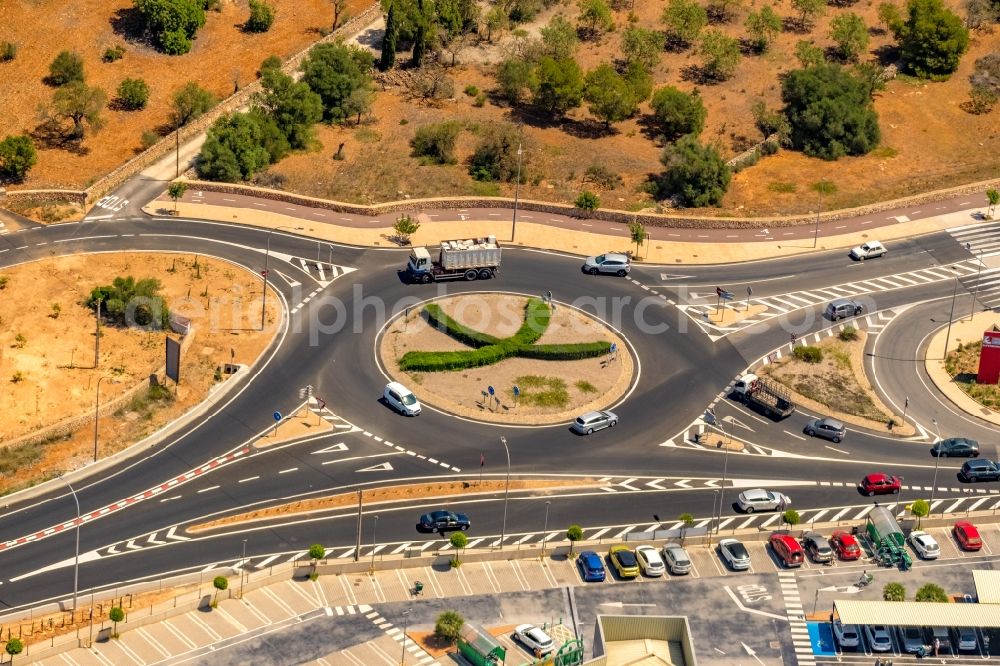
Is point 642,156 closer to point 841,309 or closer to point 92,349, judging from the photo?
point 841,309

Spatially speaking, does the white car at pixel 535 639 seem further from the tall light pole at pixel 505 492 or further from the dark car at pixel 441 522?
the dark car at pixel 441 522

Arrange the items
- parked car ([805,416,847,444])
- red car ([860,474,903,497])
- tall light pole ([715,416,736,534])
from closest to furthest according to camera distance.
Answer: tall light pole ([715,416,736,534])
red car ([860,474,903,497])
parked car ([805,416,847,444])

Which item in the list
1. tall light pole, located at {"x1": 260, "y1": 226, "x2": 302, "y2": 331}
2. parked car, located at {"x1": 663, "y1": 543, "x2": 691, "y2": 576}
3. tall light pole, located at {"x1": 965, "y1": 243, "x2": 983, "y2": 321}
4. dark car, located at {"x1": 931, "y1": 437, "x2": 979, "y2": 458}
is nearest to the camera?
parked car, located at {"x1": 663, "y1": 543, "x2": 691, "y2": 576}

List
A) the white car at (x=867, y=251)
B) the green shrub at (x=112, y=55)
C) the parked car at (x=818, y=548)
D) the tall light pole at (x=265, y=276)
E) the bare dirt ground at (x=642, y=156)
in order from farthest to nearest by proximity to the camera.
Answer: the green shrub at (x=112, y=55) → the bare dirt ground at (x=642, y=156) → the white car at (x=867, y=251) → the tall light pole at (x=265, y=276) → the parked car at (x=818, y=548)

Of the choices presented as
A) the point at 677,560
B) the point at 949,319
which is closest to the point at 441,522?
the point at 677,560

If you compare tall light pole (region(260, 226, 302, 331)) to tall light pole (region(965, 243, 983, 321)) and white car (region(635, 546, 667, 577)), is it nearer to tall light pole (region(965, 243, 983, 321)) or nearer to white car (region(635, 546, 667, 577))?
white car (region(635, 546, 667, 577))

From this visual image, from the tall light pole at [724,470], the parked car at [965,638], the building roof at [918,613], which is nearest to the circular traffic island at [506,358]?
the tall light pole at [724,470]

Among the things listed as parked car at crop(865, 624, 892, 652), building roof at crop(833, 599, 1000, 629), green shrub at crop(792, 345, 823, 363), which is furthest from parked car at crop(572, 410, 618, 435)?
parked car at crop(865, 624, 892, 652)
